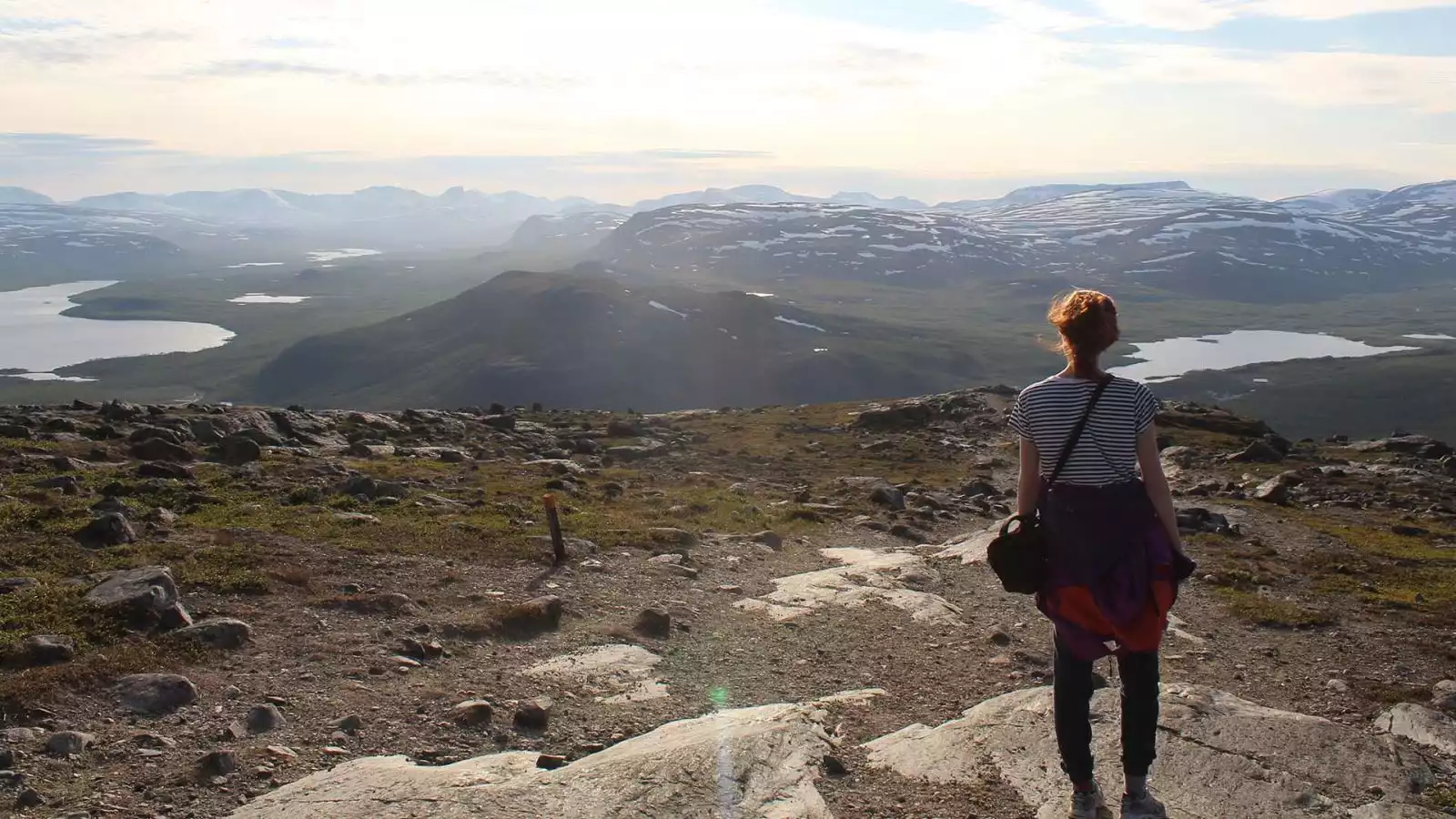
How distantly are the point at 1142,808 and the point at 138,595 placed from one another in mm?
12731

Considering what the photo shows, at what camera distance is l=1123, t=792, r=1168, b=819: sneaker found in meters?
8.41

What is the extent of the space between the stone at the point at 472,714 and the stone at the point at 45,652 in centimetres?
480

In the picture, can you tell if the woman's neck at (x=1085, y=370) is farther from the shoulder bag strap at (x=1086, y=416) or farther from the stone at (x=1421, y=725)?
the stone at (x=1421, y=725)

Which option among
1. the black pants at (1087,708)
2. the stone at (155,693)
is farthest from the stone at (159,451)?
the black pants at (1087,708)

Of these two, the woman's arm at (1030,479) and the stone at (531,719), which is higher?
the woman's arm at (1030,479)

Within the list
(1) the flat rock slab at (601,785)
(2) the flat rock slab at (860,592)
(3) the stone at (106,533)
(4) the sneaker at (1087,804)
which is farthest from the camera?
(2) the flat rock slab at (860,592)

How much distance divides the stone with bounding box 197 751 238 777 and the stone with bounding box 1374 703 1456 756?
1304 cm

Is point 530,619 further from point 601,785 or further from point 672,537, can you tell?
point 672,537

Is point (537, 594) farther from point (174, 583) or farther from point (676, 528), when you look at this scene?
point (676, 528)

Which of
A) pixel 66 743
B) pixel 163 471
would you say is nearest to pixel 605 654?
pixel 66 743

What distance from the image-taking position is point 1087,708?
27.4ft

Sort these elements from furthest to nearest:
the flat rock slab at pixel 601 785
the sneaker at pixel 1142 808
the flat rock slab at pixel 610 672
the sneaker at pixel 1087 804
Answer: the flat rock slab at pixel 610 672, the flat rock slab at pixel 601 785, the sneaker at pixel 1087 804, the sneaker at pixel 1142 808

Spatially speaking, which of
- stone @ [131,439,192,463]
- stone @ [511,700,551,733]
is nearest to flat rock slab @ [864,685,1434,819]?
stone @ [511,700,551,733]

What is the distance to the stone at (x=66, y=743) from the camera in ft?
31.7
